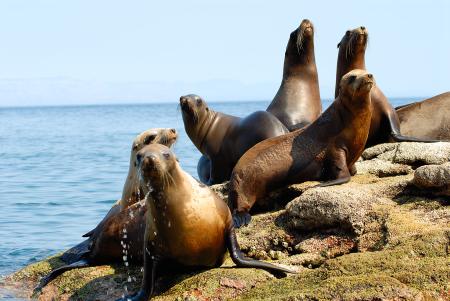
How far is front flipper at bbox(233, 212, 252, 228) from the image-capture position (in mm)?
7736

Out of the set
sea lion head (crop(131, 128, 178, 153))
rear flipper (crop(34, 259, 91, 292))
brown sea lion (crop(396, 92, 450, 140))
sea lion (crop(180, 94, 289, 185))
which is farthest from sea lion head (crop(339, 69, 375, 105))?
rear flipper (crop(34, 259, 91, 292))

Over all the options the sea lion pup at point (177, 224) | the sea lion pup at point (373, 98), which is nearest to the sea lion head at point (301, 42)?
the sea lion pup at point (373, 98)

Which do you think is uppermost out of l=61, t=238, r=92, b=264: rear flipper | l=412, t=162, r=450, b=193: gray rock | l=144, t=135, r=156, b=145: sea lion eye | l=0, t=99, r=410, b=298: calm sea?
l=412, t=162, r=450, b=193: gray rock

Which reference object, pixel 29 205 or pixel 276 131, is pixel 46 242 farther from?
pixel 29 205

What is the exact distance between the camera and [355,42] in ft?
36.3

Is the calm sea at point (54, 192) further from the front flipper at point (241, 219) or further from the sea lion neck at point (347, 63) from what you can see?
the front flipper at point (241, 219)

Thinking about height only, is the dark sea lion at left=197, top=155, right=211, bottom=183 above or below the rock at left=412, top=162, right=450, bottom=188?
below

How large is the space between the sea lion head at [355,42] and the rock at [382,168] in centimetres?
242

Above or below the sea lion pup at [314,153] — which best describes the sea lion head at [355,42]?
above

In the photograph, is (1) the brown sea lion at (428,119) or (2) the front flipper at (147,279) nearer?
(2) the front flipper at (147,279)

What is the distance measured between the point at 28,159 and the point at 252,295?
2561 cm

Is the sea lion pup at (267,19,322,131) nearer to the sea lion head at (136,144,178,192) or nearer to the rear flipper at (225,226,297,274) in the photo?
the rear flipper at (225,226,297,274)

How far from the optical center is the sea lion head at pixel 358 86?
28.6 ft

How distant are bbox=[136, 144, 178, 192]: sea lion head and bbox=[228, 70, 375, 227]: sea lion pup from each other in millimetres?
1756
